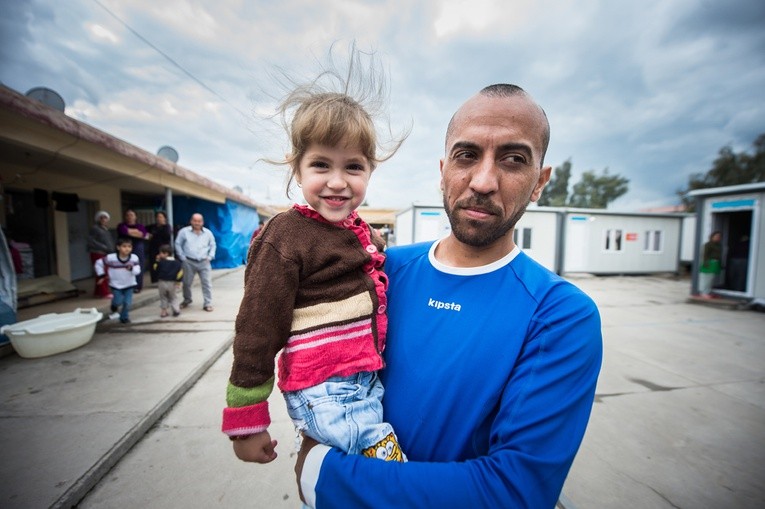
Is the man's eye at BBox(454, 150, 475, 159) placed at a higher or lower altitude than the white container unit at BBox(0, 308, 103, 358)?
higher

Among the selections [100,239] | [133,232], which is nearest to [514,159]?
[133,232]

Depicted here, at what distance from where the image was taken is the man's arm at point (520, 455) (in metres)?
0.75

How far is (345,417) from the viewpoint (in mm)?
988

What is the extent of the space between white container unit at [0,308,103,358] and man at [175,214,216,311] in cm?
194

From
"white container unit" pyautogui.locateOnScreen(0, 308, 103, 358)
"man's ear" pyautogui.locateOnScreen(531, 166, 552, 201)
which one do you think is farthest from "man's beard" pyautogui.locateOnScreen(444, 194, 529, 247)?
"white container unit" pyautogui.locateOnScreen(0, 308, 103, 358)

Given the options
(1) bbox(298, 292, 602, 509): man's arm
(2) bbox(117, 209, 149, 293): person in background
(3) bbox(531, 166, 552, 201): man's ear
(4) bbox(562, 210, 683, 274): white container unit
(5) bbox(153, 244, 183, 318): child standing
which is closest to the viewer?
(1) bbox(298, 292, 602, 509): man's arm

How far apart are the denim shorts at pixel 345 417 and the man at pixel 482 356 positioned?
49mm

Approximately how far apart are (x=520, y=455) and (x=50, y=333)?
544cm

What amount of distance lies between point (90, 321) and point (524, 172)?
18.7 feet

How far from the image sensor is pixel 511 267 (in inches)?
44.8

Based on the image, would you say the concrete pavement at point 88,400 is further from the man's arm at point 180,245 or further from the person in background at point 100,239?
the person in background at point 100,239

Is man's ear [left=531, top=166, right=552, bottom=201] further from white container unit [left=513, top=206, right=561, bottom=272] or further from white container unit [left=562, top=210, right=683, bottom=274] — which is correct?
white container unit [left=562, top=210, right=683, bottom=274]

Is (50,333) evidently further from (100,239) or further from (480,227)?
(480,227)

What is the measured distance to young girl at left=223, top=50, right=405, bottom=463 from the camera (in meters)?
0.98
